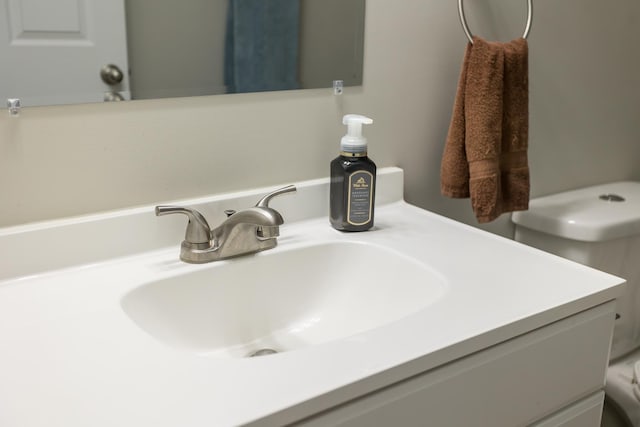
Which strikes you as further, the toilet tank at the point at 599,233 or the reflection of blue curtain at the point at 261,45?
the toilet tank at the point at 599,233

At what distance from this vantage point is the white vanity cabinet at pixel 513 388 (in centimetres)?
69

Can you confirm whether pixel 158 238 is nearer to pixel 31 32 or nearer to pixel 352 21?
pixel 31 32

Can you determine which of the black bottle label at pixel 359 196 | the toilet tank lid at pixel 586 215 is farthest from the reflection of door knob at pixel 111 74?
the toilet tank lid at pixel 586 215

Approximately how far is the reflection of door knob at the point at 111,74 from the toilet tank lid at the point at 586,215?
2.96 ft

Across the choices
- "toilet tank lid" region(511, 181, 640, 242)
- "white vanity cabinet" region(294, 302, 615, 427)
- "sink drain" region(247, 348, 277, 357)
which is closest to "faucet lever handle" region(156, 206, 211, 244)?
"sink drain" region(247, 348, 277, 357)

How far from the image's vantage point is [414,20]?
1173 millimetres

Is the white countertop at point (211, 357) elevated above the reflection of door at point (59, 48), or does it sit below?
below

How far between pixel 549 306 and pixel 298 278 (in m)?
0.38

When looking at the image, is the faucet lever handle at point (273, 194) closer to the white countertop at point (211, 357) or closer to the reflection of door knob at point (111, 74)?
the white countertop at point (211, 357)

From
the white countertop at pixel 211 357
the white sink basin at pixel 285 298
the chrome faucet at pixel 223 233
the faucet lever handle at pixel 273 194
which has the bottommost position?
the white sink basin at pixel 285 298

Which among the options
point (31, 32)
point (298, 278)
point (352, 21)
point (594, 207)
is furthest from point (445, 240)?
point (31, 32)

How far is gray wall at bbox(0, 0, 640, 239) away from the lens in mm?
896

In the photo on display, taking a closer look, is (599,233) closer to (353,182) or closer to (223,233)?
(353,182)

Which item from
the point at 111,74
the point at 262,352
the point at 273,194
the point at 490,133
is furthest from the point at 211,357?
the point at 490,133
